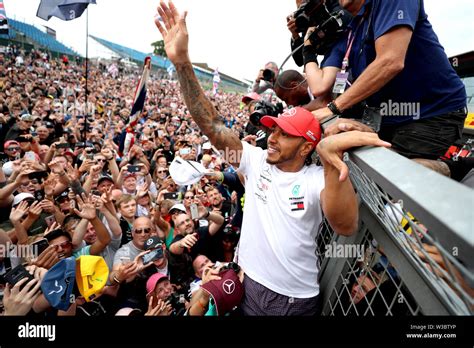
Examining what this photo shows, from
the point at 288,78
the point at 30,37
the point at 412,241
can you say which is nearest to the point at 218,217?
the point at 288,78

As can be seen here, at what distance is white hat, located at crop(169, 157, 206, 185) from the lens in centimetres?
243

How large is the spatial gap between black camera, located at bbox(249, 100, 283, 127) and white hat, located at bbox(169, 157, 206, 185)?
0.62 metres

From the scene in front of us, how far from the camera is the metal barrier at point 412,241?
0.52 m

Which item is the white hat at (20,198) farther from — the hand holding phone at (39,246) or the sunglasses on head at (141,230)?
the sunglasses on head at (141,230)

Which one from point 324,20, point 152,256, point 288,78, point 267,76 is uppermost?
point 324,20

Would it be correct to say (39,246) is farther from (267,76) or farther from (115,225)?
(267,76)

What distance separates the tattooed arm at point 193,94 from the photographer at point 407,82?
0.58 metres

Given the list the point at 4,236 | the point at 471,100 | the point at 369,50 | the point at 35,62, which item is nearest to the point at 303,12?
the point at 369,50

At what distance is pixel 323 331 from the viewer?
100cm

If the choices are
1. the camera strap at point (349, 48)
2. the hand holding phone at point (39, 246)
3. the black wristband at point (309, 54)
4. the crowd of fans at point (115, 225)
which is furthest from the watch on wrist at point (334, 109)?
the hand holding phone at point (39, 246)

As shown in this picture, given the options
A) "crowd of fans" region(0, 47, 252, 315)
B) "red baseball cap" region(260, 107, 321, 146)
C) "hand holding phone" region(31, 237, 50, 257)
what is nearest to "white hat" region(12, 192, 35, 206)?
"crowd of fans" region(0, 47, 252, 315)

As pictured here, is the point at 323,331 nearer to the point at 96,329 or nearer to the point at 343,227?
the point at 343,227

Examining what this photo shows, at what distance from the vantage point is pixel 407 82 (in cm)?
161

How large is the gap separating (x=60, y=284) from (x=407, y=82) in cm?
284
